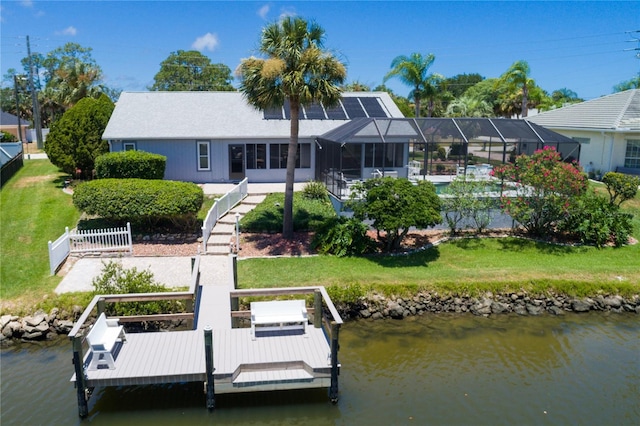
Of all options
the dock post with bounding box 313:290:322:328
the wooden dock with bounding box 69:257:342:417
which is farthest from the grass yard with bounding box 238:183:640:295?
the wooden dock with bounding box 69:257:342:417

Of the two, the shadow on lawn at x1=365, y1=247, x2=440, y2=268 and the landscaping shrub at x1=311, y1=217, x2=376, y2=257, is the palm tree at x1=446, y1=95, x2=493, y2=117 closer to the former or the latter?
the shadow on lawn at x1=365, y1=247, x2=440, y2=268

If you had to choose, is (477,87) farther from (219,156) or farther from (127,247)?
(127,247)

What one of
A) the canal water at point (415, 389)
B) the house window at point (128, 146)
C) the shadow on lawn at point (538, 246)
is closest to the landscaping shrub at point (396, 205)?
the shadow on lawn at point (538, 246)

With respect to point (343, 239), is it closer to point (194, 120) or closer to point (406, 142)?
point (406, 142)

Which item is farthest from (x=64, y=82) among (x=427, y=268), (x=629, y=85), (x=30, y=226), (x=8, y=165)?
(x=629, y=85)

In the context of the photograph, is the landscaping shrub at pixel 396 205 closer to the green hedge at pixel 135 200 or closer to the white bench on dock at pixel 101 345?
the green hedge at pixel 135 200

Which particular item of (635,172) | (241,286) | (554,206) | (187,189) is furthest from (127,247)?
(635,172)
